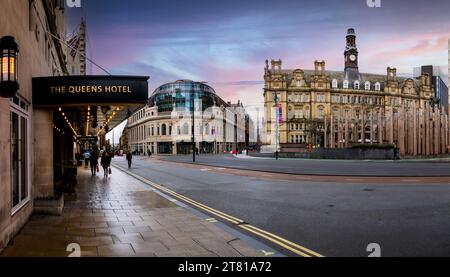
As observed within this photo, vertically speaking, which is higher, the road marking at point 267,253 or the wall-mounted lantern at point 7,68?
the wall-mounted lantern at point 7,68

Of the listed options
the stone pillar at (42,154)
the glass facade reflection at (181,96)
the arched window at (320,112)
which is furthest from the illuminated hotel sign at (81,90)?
the arched window at (320,112)

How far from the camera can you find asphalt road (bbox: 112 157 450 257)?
284 inches

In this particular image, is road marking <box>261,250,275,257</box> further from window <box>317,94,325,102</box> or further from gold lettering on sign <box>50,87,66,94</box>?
window <box>317,94,325,102</box>

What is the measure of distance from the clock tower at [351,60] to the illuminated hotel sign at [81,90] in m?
121

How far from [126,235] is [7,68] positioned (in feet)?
12.6

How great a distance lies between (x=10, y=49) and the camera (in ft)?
20.5

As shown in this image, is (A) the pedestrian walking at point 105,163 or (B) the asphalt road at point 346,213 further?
(A) the pedestrian walking at point 105,163

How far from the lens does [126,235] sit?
25.7ft

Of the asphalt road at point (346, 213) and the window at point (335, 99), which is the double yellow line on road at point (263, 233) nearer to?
the asphalt road at point (346, 213)

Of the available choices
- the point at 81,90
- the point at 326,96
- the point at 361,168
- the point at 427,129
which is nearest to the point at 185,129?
the point at 326,96

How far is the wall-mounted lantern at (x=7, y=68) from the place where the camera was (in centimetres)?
614

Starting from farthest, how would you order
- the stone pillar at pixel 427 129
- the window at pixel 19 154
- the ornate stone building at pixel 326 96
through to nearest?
1. the ornate stone building at pixel 326 96
2. the stone pillar at pixel 427 129
3. the window at pixel 19 154

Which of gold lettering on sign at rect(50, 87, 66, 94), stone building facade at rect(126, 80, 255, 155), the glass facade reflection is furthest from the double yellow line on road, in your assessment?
the glass facade reflection
